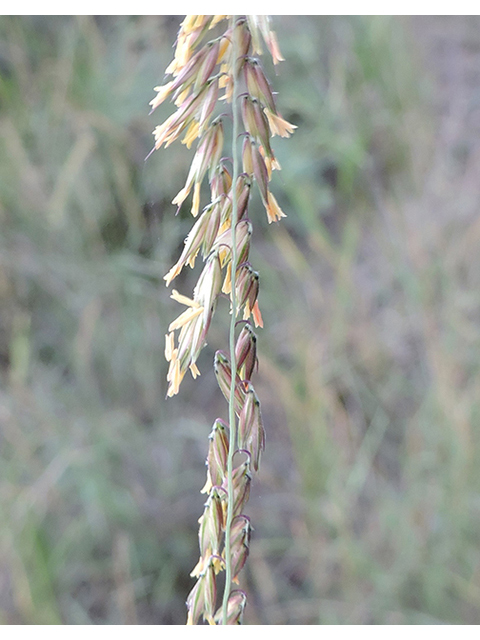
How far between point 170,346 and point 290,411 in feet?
2.05

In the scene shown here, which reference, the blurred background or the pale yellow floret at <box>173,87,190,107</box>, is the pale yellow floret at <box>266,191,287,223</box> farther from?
the blurred background

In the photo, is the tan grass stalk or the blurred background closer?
the tan grass stalk

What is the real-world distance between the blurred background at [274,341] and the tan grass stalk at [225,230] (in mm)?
540

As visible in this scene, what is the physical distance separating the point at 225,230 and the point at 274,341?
0.69 meters

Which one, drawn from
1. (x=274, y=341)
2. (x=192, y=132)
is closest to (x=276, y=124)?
(x=192, y=132)

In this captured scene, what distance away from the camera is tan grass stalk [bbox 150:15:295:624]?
21 cm

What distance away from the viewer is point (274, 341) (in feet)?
3.00

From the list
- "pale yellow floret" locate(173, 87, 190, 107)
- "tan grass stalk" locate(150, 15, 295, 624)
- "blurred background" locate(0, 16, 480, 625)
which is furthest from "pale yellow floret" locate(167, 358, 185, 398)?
"blurred background" locate(0, 16, 480, 625)

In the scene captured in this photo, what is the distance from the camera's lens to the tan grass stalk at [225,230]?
214 millimetres

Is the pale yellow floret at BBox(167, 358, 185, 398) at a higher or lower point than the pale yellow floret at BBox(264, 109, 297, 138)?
lower

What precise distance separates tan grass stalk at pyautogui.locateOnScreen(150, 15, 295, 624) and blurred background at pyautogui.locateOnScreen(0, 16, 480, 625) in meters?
0.54

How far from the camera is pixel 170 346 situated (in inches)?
9.1

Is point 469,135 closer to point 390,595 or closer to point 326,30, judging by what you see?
point 326,30
